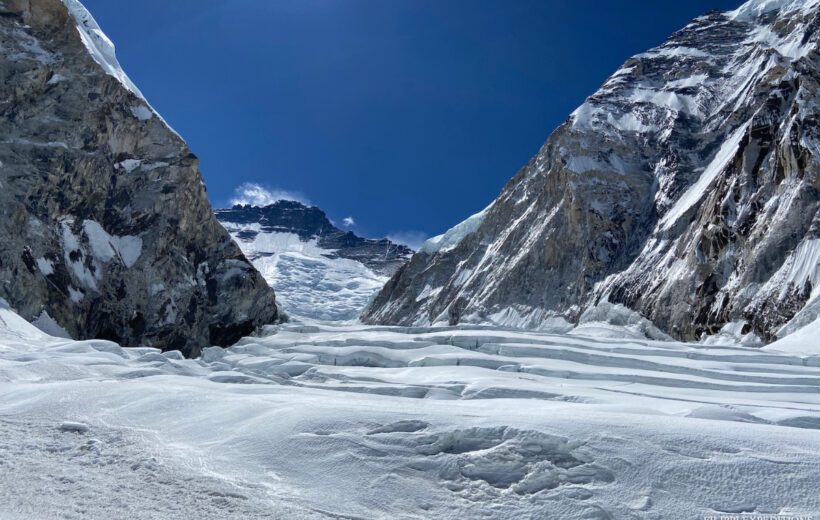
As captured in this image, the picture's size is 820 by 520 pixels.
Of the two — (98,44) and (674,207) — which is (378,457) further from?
(674,207)

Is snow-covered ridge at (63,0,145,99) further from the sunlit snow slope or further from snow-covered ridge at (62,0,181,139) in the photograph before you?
the sunlit snow slope

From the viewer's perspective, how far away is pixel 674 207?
56.5m

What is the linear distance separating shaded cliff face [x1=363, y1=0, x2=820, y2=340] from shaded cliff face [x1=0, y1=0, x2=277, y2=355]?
1179 inches

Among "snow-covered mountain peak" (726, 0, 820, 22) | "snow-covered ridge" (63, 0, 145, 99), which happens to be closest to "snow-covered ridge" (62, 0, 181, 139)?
"snow-covered ridge" (63, 0, 145, 99)

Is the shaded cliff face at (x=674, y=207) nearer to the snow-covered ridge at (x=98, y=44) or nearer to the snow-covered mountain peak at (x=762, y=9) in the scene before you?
the snow-covered mountain peak at (x=762, y=9)

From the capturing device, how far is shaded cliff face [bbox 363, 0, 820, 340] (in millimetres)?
38219

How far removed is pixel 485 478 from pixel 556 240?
2274 inches

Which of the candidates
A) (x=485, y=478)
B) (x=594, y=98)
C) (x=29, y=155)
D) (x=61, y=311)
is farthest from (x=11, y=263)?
(x=594, y=98)

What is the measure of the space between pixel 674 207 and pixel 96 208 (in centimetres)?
4542

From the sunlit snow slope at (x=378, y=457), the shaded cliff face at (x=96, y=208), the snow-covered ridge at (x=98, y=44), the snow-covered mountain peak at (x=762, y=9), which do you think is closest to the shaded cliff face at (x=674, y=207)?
the snow-covered mountain peak at (x=762, y=9)

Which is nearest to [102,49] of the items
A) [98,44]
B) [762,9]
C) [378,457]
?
[98,44]

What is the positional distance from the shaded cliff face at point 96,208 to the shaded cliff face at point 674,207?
2996 cm

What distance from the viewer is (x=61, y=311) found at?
102 feet

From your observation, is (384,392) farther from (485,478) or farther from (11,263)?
(11,263)
